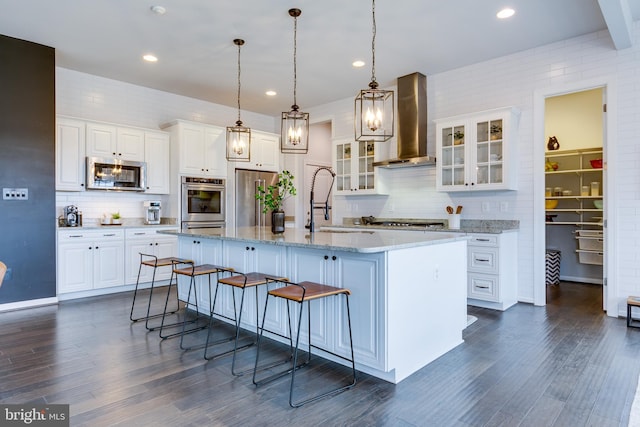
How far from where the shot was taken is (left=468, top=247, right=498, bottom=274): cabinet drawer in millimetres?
4234

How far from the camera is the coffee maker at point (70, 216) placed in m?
4.83

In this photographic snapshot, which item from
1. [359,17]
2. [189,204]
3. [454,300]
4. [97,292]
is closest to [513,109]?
[359,17]

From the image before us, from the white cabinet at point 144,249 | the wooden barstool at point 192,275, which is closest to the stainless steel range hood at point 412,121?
the wooden barstool at point 192,275

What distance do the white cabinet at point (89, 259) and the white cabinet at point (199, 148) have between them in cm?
140

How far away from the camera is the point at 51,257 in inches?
174

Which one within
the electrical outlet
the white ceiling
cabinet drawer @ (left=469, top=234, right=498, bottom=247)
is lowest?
cabinet drawer @ (left=469, top=234, right=498, bottom=247)

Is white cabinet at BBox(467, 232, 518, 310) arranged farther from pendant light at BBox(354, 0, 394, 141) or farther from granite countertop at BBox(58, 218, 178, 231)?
granite countertop at BBox(58, 218, 178, 231)

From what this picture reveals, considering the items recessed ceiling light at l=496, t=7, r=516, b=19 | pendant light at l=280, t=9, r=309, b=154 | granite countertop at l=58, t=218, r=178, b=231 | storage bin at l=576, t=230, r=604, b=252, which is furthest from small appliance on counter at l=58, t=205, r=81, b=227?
storage bin at l=576, t=230, r=604, b=252

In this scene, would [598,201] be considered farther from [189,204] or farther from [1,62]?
[1,62]

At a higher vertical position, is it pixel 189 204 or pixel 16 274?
pixel 189 204

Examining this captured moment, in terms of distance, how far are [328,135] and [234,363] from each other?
633 centimetres

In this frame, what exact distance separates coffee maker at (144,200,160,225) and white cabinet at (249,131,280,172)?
174cm

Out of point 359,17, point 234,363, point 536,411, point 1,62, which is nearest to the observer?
point 536,411

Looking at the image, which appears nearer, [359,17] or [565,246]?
[359,17]
